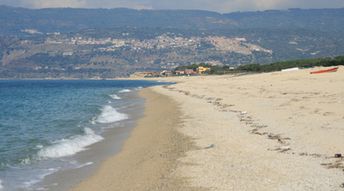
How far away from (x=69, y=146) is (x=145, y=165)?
5.90 metres

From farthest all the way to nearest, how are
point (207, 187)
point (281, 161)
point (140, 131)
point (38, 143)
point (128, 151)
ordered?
point (140, 131) → point (38, 143) → point (128, 151) → point (281, 161) → point (207, 187)

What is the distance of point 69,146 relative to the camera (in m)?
20.8

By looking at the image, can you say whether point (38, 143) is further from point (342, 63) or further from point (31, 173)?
point (342, 63)

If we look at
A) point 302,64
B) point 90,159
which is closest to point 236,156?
point 90,159

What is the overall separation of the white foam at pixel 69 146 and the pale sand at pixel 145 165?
1.72 m

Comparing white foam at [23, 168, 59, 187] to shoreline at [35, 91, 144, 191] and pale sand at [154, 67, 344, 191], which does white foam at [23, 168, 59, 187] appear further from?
pale sand at [154, 67, 344, 191]

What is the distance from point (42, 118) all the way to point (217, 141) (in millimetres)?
18368

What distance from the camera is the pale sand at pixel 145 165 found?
1312 centimetres

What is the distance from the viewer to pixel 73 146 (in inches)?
825

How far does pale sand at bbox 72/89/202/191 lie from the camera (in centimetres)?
1312

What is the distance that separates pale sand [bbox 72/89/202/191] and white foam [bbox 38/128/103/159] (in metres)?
1.72

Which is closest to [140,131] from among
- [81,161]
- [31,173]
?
[81,161]

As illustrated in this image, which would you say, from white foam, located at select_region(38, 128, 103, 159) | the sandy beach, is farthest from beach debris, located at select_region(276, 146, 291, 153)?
white foam, located at select_region(38, 128, 103, 159)

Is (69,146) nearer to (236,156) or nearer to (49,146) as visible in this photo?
(49,146)
